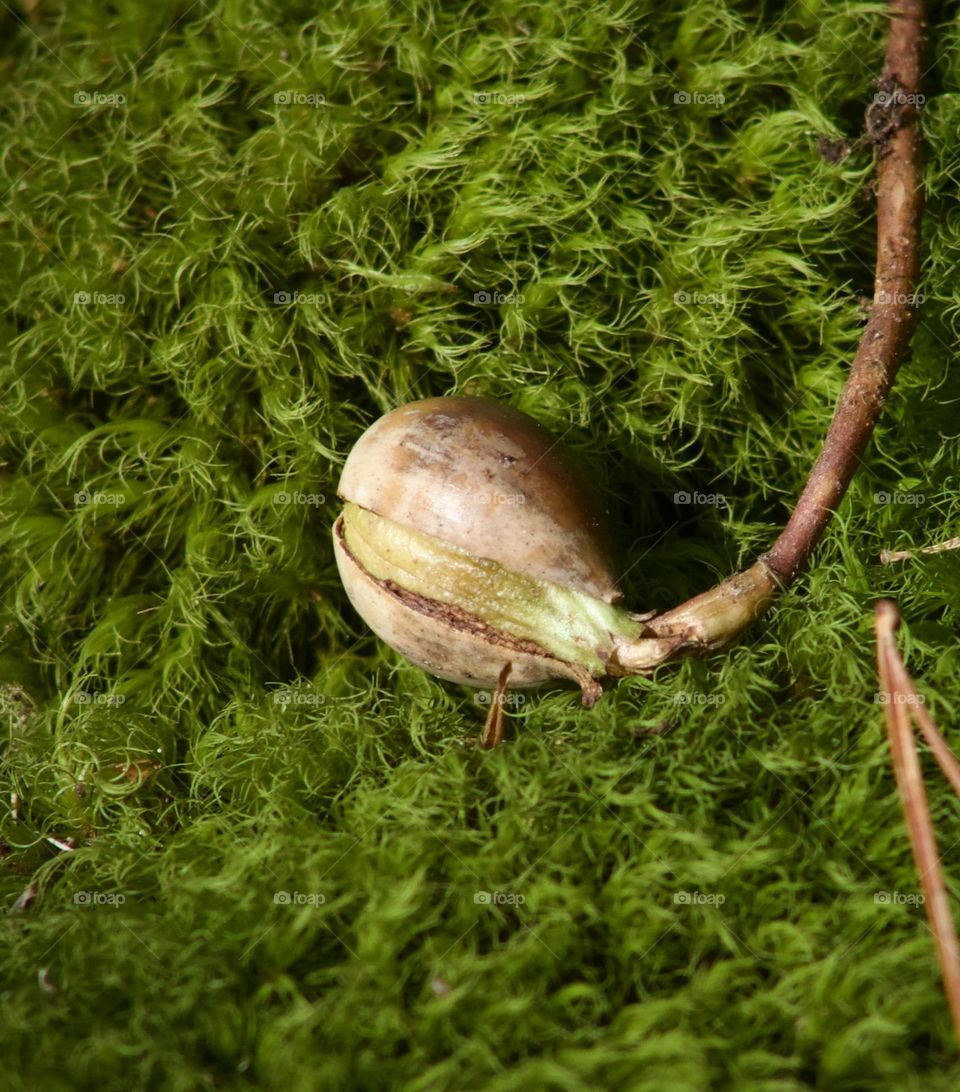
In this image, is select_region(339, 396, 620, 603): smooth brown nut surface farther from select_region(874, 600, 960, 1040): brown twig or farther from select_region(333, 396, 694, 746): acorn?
select_region(874, 600, 960, 1040): brown twig

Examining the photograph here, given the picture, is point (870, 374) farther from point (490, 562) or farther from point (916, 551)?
point (490, 562)

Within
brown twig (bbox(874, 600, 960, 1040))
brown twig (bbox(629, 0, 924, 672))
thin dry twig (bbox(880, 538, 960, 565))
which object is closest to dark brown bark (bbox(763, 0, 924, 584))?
brown twig (bbox(629, 0, 924, 672))

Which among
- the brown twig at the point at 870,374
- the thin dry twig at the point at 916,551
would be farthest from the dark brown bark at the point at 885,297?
the thin dry twig at the point at 916,551

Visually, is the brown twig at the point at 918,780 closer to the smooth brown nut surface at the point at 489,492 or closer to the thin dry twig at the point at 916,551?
the thin dry twig at the point at 916,551

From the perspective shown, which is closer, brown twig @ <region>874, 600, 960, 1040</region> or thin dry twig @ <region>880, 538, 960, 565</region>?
brown twig @ <region>874, 600, 960, 1040</region>

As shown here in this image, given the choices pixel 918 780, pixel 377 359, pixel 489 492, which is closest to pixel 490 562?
pixel 489 492

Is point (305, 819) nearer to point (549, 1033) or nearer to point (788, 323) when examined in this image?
point (549, 1033)

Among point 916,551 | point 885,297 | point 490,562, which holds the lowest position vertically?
point 916,551
